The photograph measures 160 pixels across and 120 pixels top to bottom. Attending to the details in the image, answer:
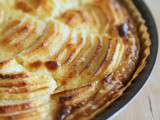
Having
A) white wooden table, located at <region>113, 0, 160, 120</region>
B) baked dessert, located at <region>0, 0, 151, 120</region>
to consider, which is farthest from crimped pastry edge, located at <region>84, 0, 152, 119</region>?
Result: white wooden table, located at <region>113, 0, 160, 120</region>

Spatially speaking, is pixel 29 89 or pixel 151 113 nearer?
pixel 29 89

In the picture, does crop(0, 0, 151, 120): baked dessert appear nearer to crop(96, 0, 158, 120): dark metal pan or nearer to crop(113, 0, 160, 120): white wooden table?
crop(96, 0, 158, 120): dark metal pan

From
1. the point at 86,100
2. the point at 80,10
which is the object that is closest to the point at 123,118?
the point at 86,100

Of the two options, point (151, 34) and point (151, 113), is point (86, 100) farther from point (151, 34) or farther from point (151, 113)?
point (151, 34)

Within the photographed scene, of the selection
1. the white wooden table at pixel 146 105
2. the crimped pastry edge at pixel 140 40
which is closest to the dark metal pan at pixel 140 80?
the crimped pastry edge at pixel 140 40

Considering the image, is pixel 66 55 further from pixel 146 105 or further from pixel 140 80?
pixel 146 105
